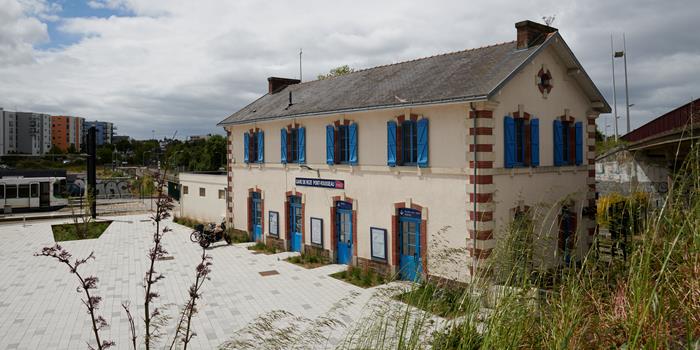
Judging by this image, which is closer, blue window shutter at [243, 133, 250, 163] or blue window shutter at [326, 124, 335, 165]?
blue window shutter at [326, 124, 335, 165]

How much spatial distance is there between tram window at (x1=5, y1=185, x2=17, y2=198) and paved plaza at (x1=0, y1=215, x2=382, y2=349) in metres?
12.0

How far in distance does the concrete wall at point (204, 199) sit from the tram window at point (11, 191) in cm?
1181

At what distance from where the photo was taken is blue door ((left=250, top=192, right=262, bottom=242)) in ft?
65.0

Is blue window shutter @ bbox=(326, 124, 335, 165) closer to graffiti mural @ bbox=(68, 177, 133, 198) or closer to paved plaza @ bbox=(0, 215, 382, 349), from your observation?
paved plaza @ bbox=(0, 215, 382, 349)

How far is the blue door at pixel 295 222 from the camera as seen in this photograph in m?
17.5

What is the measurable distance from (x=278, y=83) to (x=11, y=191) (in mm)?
20141

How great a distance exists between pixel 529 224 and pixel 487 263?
75 centimetres

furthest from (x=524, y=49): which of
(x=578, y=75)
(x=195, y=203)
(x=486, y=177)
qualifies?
(x=195, y=203)

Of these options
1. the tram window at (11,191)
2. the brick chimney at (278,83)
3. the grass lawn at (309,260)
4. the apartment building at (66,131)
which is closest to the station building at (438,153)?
the grass lawn at (309,260)

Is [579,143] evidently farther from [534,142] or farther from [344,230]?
[344,230]

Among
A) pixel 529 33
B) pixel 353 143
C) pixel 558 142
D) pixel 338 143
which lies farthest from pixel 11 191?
pixel 558 142

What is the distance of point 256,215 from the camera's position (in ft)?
66.2

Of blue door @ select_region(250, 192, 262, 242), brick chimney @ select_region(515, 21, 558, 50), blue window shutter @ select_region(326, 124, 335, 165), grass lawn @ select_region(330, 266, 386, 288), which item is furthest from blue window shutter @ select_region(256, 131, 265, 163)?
brick chimney @ select_region(515, 21, 558, 50)

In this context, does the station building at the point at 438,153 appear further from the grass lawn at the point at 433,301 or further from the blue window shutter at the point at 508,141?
the grass lawn at the point at 433,301
